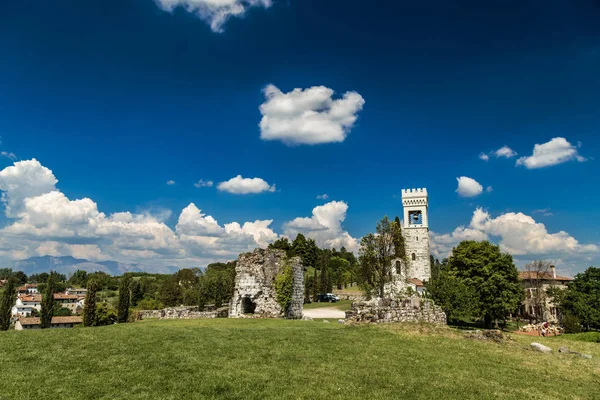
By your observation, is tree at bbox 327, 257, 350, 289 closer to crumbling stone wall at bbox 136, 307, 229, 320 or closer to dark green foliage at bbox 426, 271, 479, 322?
dark green foliage at bbox 426, 271, 479, 322

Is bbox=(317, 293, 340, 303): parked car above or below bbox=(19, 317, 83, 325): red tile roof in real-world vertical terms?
above

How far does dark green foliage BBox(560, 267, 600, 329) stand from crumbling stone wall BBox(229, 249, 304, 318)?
29.9 meters

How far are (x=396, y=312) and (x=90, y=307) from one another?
37073 mm

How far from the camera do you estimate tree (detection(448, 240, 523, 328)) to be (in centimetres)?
3725

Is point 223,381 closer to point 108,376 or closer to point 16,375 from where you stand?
point 108,376

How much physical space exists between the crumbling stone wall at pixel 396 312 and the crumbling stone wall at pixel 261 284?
5470 mm

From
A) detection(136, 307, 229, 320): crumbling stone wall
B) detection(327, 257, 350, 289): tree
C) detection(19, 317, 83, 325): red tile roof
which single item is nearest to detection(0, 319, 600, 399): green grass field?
detection(136, 307, 229, 320): crumbling stone wall

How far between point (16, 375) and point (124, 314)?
44.7m

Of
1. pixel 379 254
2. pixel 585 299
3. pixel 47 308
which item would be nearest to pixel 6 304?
pixel 47 308

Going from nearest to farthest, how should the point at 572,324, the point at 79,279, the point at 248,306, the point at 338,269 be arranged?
the point at 248,306, the point at 572,324, the point at 338,269, the point at 79,279

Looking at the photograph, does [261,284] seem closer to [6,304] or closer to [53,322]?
[6,304]

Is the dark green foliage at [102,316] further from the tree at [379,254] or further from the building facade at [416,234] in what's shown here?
the building facade at [416,234]

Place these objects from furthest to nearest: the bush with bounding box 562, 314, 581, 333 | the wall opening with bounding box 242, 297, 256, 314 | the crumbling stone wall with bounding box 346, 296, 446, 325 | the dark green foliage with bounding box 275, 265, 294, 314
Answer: the bush with bounding box 562, 314, 581, 333 < the wall opening with bounding box 242, 297, 256, 314 < the dark green foliage with bounding box 275, 265, 294, 314 < the crumbling stone wall with bounding box 346, 296, 446, 325

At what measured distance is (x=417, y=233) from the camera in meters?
69.3
